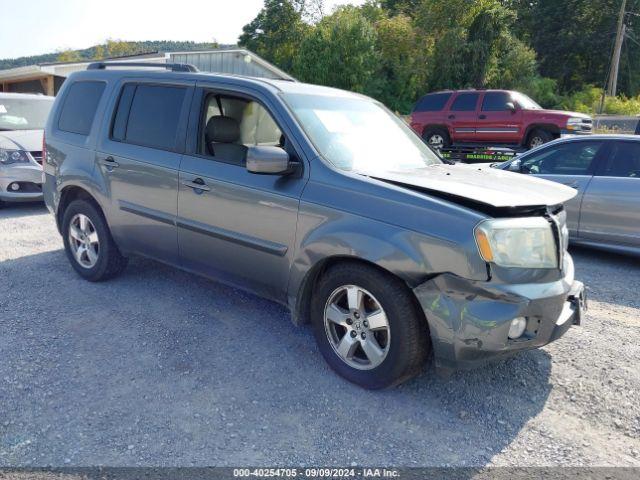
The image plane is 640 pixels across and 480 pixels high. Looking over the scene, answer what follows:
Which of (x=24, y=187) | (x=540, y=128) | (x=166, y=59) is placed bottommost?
(x=24, y=187)

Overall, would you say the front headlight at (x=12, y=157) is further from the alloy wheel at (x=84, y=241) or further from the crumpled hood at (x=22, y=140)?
the alloy wheel at (x=84, y=241)

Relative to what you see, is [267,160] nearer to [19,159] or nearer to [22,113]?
[19,159]

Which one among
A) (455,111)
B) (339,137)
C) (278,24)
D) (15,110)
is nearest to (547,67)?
(278,24)

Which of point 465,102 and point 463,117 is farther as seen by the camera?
point 465,102

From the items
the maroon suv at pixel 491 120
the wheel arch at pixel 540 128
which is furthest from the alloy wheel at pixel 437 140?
the wheel arch at pixel 540 128

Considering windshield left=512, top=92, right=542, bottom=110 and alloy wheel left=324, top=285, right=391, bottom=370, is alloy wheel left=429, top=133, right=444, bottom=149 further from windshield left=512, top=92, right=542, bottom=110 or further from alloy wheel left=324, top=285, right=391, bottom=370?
alloy wheel left=324, top=285, right=391, bottom=370

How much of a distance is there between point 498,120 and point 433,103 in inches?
85.7

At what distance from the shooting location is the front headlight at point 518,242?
10.00 feet

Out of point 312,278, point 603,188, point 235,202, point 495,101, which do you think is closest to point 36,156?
point 235,202

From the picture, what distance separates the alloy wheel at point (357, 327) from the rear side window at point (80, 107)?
3059 mm

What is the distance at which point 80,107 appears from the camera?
17.5 ft

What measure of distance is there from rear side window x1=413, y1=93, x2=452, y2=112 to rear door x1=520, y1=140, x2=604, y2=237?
982cm

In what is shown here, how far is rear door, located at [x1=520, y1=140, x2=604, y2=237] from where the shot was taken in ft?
21.8

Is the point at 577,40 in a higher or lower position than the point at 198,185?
higher
